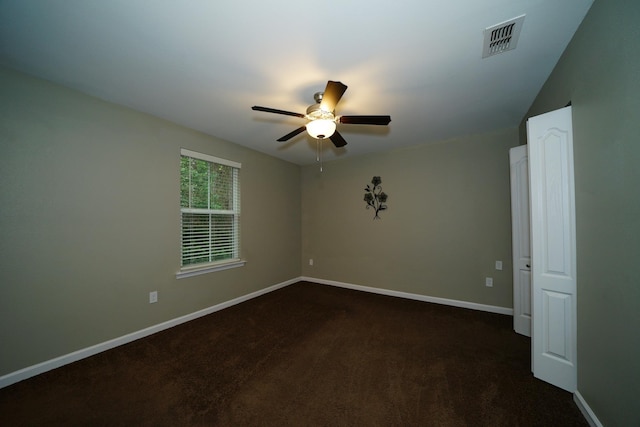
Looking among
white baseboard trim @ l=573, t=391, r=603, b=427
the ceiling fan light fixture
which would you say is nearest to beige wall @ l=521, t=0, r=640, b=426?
white baseboard trim @ l=573, t=391, r=603, b=427

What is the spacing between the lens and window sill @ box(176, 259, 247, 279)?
9.83 feet

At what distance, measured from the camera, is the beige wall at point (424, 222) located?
329 cm

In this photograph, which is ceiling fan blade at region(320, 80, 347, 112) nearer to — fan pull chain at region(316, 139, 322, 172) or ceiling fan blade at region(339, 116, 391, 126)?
ceiling fan blade at region(339, 116, 391, 126)

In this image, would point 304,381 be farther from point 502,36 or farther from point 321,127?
point 502,36

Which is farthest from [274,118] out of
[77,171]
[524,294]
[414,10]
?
[524,294]

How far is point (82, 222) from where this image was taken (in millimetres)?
2232

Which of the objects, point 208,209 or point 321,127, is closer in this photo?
point 321,127

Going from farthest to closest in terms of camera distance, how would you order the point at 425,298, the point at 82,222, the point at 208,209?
the point at 425,298
the point at 208,209
the point at 82,222

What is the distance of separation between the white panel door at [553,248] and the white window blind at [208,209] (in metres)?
3.57

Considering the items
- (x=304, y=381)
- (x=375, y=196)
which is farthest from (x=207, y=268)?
(x=375, y=196)

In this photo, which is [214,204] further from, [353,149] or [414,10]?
[414,10]

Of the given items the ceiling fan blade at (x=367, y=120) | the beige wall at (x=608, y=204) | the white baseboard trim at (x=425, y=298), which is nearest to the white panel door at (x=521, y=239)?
the white baseboard trim at (x=425, y=298)

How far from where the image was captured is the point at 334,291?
429cm

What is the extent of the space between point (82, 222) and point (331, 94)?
8.55 ft
